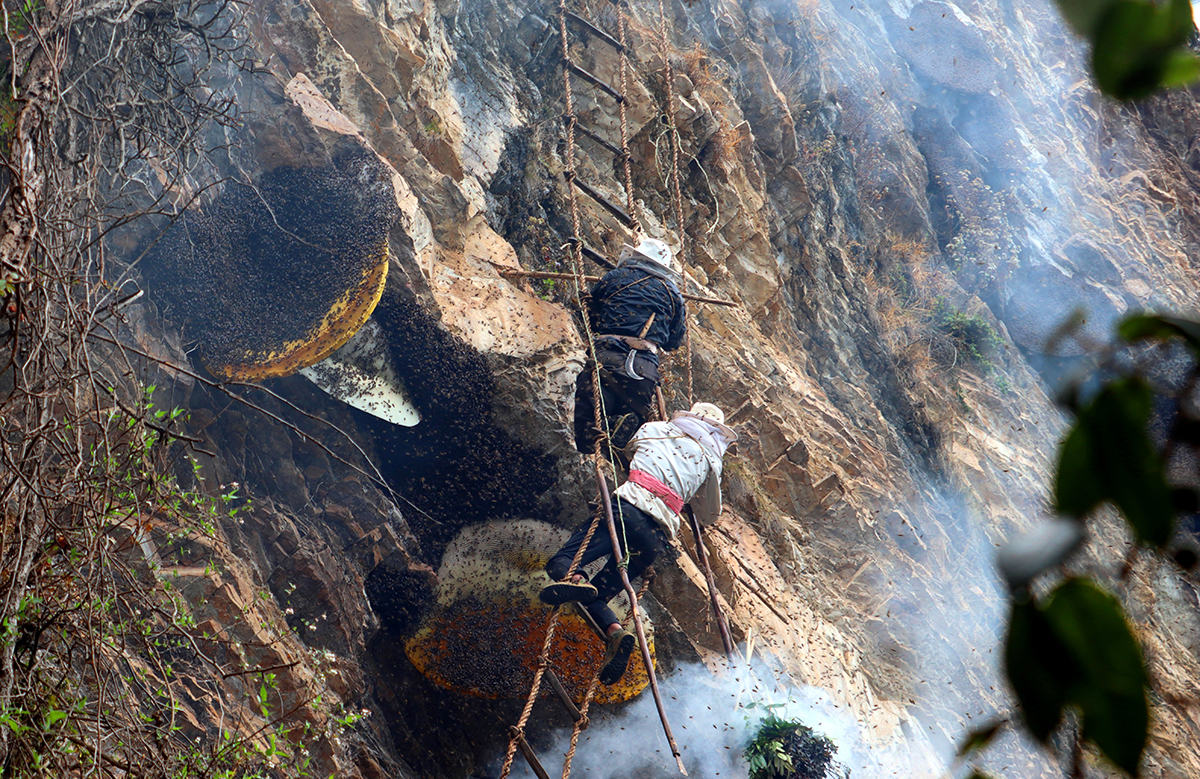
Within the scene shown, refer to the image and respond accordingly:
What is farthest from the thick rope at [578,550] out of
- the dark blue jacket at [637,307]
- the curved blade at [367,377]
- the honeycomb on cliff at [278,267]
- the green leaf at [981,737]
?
the green leaf at [981,737]

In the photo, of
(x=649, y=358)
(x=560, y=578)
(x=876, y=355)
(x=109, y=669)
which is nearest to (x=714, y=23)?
(x=876, y=355)

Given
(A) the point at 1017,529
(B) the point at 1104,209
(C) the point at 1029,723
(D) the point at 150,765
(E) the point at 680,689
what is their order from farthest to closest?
1. (B) the point at 1104,209
2. (A) the point at 1017,529
3. (E) the point at 680,689
4. (D) the point at 150,765
5. (C) the point at 1029,723

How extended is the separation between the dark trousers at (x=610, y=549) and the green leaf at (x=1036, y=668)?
424cm

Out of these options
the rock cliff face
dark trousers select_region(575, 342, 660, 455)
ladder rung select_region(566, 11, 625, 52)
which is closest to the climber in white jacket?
dark trousers select_region(575, 342, 660, 455)

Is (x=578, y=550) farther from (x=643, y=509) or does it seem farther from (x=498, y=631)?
(x=498, y=631)

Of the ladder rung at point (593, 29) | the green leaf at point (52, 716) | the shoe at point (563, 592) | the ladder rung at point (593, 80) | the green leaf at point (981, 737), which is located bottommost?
the shoe at point (563, 592)

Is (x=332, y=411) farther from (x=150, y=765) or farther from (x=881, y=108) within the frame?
(x=881, y=108)

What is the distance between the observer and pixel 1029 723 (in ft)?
1.57

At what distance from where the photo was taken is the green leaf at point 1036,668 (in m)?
0.46

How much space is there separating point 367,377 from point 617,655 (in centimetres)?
243

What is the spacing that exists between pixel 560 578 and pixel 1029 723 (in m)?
4.28

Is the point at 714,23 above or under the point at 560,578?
above

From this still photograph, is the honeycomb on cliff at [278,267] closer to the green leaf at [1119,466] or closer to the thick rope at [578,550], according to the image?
the thick rope at [578,550]

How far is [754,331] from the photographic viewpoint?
908 cm
